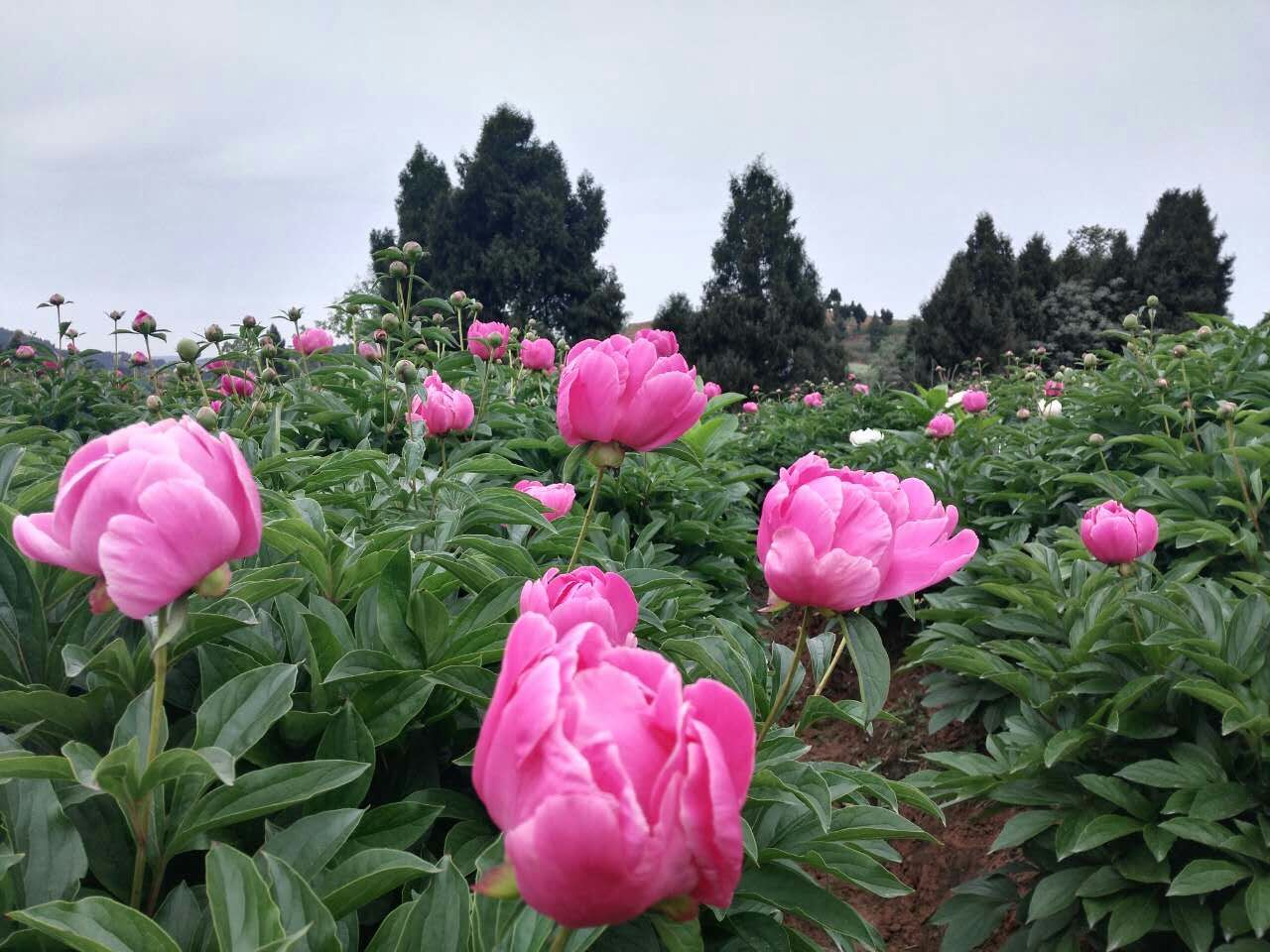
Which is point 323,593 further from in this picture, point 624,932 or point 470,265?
point 470,265

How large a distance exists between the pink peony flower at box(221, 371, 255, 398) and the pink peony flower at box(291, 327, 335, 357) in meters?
0.19

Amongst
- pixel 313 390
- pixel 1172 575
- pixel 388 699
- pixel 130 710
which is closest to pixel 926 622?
pixel 1172 575

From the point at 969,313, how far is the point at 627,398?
1008 inches

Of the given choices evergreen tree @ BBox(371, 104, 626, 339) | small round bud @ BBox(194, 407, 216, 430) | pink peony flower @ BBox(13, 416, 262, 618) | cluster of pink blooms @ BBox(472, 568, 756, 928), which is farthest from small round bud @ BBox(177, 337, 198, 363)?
evergreen tree @ BBox(371, 104, 626, 339)

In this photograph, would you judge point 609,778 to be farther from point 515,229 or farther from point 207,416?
point 515,229

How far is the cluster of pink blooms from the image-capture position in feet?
1.37

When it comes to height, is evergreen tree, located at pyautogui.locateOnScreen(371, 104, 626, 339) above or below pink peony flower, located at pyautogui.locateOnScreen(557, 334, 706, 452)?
above

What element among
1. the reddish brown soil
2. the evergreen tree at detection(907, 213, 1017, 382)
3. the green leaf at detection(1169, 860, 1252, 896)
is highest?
the evergreen tree at detection(907, 213, 1017, 382)

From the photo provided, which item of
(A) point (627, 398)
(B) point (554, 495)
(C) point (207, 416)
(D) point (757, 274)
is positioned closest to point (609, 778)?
(A) point (627, 398)

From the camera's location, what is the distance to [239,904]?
623mm

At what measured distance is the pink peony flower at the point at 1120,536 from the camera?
1882 mm

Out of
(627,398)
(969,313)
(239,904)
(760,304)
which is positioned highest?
(760,304)

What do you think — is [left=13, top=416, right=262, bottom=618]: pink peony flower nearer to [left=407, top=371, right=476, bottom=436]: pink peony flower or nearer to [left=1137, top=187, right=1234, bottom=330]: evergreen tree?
[left=407, top=371, right=476, bottom=436]: pink peony flower

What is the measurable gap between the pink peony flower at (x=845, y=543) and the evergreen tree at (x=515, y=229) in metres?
26.7
